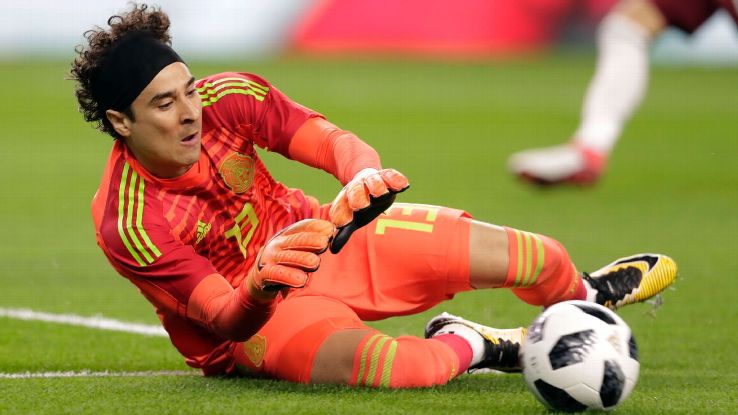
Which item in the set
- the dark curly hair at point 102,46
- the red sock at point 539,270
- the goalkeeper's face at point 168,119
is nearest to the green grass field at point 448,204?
the red sock at point 539,270

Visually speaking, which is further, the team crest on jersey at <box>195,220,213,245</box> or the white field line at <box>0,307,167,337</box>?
the white field line at <box>0,307,167,337</box>

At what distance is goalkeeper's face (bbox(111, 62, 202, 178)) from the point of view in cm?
421

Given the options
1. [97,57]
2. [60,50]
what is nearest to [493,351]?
[97,57]

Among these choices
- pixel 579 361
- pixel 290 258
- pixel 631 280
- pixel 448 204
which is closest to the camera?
pixel 290 258

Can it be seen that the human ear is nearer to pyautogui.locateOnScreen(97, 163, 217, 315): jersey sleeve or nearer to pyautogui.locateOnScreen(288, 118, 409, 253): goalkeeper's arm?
pyautogui.locateOnScreen(97, 163, 217, 315): jersey sleeve

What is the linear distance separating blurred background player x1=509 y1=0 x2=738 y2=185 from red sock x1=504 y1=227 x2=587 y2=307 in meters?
4.40

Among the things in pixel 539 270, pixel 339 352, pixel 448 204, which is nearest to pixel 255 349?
pixel 339 352

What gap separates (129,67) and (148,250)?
0.60 meters

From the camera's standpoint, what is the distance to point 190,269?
162 inches

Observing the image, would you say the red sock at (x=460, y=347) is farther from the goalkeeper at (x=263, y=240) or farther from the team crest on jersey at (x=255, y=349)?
the team crest on jersey at (x=255, y=349)

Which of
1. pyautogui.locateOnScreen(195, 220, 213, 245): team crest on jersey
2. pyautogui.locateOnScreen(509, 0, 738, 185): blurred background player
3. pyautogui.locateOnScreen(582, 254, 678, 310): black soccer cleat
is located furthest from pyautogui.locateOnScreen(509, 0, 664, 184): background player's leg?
pyautogui.locateOnScreen(195, 220, 213, 245): team crest on jersey

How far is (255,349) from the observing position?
4.41m

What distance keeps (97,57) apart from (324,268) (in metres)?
1.08

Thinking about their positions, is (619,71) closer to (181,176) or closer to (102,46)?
(181,176)
